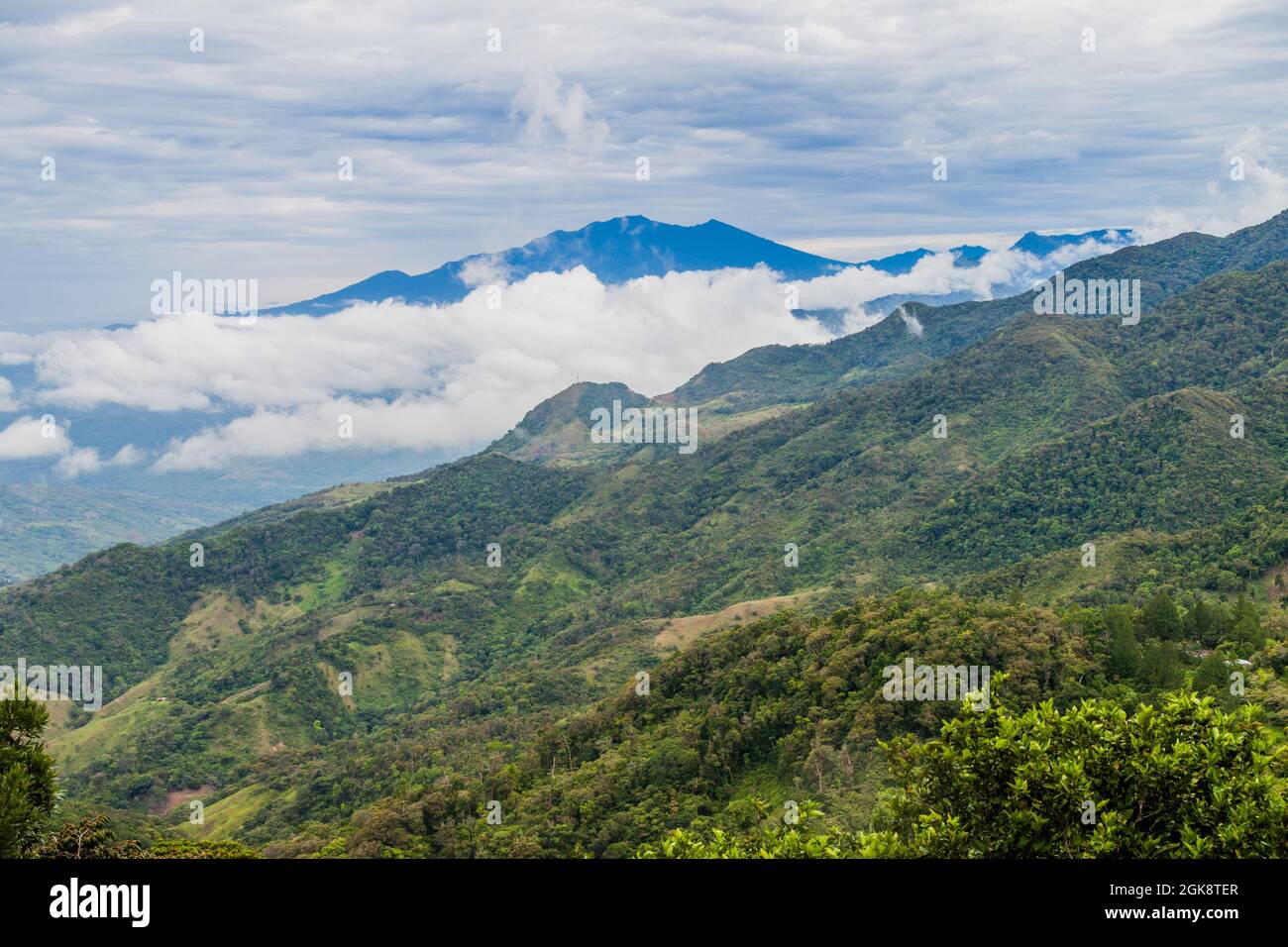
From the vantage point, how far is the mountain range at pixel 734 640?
56.6 meters

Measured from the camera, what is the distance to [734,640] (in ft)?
252

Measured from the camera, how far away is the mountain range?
186 ft

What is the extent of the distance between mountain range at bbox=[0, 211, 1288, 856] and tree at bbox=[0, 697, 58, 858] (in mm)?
31516

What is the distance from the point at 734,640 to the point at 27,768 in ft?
194

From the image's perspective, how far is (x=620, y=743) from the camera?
2682 inches

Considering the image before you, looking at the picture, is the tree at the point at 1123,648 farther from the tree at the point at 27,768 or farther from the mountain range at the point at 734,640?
the tree at the point at 27,768

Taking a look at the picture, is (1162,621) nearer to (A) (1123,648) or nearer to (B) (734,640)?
(A) (1123,648)

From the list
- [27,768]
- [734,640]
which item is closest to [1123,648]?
[734,640]

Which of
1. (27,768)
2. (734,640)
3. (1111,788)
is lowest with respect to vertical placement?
(734,640)

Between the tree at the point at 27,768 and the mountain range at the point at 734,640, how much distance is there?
1241 inches

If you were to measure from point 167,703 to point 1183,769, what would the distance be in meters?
162
